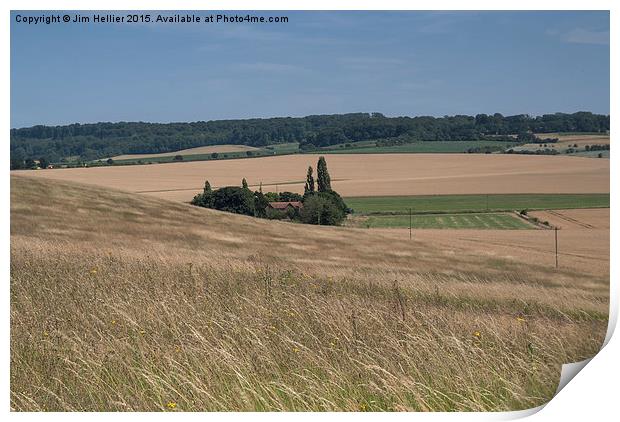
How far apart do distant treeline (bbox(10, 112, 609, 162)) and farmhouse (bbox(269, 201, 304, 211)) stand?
0.65 meters

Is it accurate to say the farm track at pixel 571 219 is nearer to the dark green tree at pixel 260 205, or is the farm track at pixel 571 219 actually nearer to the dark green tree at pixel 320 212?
the dark green tree at pixel 320 212

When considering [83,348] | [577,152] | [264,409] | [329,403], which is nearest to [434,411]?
[329,403]

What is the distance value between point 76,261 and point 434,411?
3782mm

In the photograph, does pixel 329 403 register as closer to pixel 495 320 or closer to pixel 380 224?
pixel 495 320

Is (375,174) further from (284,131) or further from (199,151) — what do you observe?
(199,151)

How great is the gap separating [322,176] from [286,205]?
23.0 inches

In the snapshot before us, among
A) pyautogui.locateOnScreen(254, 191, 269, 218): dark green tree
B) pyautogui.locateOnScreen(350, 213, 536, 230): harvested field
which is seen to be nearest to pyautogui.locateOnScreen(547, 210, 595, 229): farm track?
pyautogui.locateOnScreen(350, 213, 536, 230): harvested field

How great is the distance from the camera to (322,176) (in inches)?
323

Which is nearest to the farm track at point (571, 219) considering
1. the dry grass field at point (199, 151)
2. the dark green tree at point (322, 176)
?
the dark green tree at point (322, 176)

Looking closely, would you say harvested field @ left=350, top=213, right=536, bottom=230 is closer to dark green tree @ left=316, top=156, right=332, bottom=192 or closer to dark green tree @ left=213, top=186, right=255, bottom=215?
dark green tree @ left=316, top=156, right=332, bottom=192

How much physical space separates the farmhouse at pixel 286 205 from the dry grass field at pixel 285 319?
20 cm

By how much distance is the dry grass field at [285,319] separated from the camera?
5164 mm

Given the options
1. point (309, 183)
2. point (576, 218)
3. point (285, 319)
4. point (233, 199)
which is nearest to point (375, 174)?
point (309, 183)

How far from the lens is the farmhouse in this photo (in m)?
8.40
